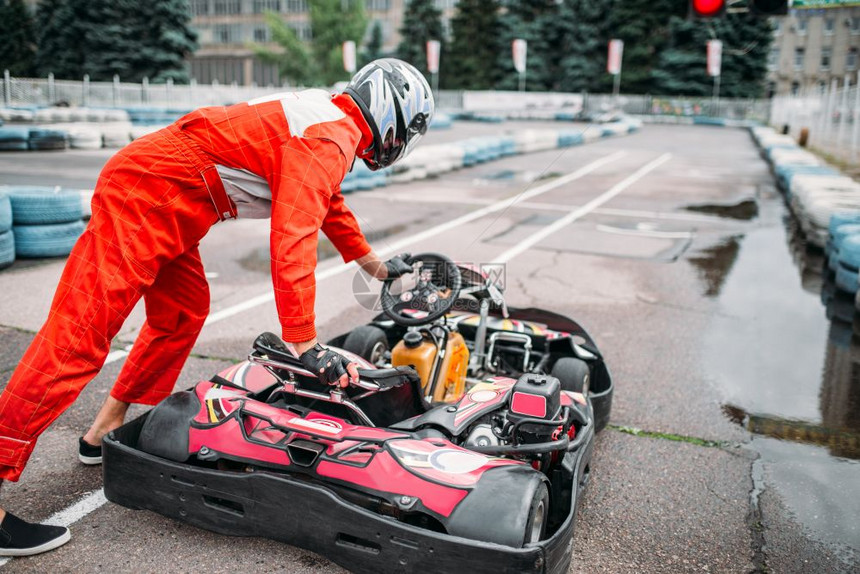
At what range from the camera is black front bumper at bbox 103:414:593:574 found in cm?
231

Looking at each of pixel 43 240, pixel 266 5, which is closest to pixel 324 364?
pixel 43 240

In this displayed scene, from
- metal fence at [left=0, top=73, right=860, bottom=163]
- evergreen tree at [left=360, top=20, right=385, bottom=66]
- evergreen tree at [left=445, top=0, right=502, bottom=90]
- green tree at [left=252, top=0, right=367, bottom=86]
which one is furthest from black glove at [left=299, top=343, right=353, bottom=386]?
evergreen tree at [left=360, top=20, right=385, bottom=66]

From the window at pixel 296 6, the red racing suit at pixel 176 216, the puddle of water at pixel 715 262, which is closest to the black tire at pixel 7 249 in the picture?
the red racing suit at pixel 176 216

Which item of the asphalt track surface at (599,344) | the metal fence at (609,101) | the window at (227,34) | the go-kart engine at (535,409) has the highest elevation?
the window at (227,34)

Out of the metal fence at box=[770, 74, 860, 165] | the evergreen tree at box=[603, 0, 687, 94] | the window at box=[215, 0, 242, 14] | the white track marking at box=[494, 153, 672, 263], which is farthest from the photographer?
the window at box=[215, 0, 242, 14]

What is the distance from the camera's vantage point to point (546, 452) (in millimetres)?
2756

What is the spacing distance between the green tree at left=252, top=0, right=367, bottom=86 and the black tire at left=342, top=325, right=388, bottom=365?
63104mm

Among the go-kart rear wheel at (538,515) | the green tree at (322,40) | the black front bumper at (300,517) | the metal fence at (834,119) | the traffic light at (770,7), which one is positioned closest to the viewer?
the black front bumper at (300,517)

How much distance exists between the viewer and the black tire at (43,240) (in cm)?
715

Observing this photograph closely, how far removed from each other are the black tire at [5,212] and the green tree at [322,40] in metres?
59.7

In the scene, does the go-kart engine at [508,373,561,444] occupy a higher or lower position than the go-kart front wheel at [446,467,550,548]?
higher

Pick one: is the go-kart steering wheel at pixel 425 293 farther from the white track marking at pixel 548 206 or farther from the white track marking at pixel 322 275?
the white track marking at pixel 548 206

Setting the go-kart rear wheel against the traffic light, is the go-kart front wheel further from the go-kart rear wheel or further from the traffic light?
the traffic light

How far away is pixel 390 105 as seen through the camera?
2.97 meters
